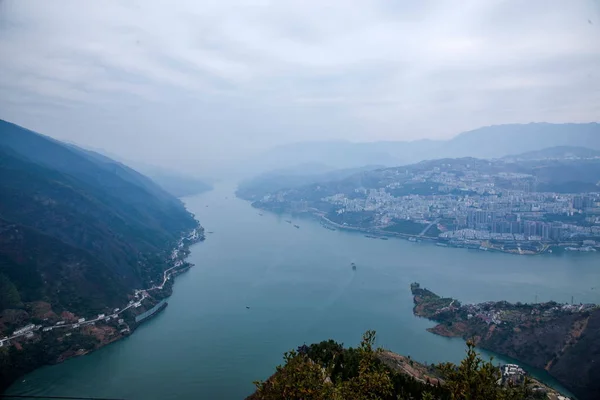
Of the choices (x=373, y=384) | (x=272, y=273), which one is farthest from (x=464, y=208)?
(x=373, y=384)

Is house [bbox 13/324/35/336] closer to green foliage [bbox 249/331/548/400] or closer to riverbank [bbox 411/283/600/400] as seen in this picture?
green foliage [bbox 249/331/548/400]

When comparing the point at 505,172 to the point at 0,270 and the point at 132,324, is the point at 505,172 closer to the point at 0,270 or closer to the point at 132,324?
the point at 132,324

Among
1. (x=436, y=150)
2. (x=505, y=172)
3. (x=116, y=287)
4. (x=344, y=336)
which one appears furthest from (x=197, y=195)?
(x=436, y=150)

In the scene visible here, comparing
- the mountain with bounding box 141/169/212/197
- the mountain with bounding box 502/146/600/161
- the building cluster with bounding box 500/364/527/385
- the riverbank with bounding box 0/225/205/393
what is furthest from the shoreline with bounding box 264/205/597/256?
the mountain with bounding box 502/146/600/161

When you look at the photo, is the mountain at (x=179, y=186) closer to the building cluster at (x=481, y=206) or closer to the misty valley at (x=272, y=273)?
the misty valley at (x=272, y=273)

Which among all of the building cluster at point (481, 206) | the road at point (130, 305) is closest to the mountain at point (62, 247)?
the road at point (130, 305)
